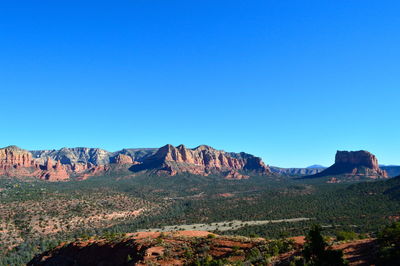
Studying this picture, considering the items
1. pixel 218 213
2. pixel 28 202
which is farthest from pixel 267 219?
pixel 28 202

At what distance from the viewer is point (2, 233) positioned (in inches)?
3184

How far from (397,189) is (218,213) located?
253 ft

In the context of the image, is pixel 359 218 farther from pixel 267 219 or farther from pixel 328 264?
pixel 328 264

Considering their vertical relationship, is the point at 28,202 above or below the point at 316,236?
below

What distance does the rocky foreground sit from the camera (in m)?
27.2

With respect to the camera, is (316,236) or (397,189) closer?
(316,236)

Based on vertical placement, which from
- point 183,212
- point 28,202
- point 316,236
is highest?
point 316,236

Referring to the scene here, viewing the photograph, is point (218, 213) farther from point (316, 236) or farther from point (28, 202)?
point (316, 236)

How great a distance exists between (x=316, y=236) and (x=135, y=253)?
78.9 feet

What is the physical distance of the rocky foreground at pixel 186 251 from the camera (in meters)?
27.2

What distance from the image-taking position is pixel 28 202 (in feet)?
369

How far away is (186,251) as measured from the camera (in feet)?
115

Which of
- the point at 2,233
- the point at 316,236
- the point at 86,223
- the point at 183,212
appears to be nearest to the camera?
the point at 316,236

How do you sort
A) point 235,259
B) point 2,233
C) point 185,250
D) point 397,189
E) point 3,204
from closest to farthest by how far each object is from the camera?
point 235,259, point 185,250, point 2,233, point 3,204, point 397,189
